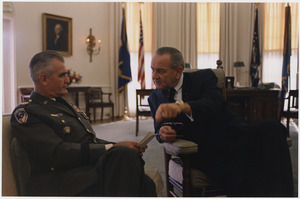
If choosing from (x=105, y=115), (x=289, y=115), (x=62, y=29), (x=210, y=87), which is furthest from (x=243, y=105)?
(x=62, y=29)

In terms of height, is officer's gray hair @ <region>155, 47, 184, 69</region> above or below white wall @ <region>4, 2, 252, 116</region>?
below

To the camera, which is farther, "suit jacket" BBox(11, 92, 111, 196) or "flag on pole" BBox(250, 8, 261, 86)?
"flag on pole" BBox(250, 8, 261, 86)

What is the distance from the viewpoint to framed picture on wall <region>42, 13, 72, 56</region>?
6715 mm

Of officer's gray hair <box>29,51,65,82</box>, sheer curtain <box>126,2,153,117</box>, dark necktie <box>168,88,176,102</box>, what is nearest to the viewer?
officer's gray hair <box>29,51,65,82</box>

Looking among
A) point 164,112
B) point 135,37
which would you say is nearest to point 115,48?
point 135,37

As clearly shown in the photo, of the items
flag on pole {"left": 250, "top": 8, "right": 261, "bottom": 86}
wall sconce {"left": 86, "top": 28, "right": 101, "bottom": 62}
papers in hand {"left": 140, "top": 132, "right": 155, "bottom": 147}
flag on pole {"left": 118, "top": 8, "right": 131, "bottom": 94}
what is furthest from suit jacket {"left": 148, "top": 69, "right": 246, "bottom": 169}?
flag on pole {"left": 250, "top": 8, "right": 261, "bottom": 86}

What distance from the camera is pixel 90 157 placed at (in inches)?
54.1

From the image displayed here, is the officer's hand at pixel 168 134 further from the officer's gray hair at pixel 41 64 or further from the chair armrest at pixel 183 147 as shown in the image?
the officer's gray hair at pixel 41 64

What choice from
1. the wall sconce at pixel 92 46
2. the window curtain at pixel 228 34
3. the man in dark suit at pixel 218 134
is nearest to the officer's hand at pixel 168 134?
the man in dark suit at pixel 218 134

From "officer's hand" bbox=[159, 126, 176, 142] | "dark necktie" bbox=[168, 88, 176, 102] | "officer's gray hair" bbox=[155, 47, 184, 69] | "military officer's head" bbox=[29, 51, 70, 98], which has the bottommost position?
"officer's hand" bbox=[159, 126, 176, 142]

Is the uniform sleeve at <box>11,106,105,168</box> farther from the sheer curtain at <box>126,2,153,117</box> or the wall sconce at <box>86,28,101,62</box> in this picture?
the sheer curtain at <box>126,2,153,117</box>

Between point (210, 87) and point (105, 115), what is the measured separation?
6209mm

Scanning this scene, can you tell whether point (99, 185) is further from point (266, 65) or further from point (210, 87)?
point (266, 65)

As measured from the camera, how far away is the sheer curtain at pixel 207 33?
8750 millimetres
